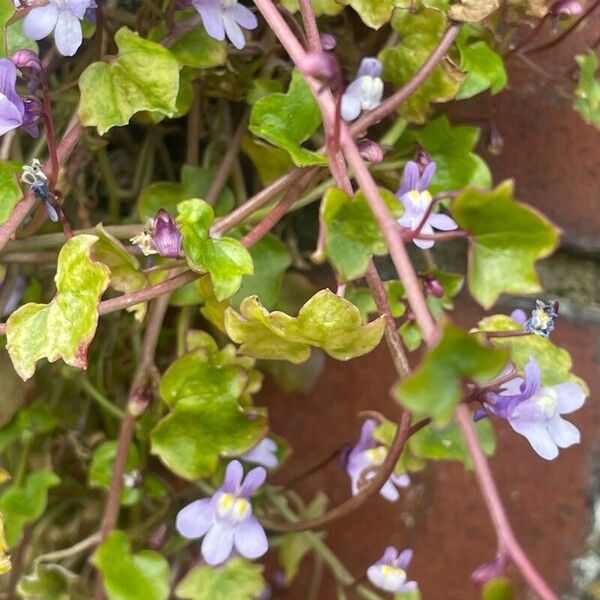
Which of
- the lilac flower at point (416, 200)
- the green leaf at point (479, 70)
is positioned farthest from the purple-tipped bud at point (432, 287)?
the green leaf at point (479, 70)

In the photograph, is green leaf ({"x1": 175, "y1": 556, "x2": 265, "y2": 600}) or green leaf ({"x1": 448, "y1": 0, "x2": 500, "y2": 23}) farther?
green leaf ({"x1": 175, "y1": 556, "x2": 265, "y2": 600})

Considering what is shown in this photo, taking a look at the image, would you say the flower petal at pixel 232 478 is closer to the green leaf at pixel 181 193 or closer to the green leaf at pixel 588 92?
the green leaf at pixel 181 193

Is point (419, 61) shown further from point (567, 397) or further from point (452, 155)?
point (567, 397)


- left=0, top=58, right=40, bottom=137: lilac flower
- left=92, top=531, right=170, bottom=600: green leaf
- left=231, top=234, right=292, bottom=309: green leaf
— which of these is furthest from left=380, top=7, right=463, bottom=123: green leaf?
left=92, top=531, right=170, bottom=600: green leaf

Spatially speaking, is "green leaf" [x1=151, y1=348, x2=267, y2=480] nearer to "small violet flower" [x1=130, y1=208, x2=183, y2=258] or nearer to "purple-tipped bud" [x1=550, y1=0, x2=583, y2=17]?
"small violet flower" [x1=130, y1=208, x2=183, y2=258]

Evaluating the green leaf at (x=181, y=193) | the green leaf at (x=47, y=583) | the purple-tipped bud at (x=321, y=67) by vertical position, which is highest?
the purple-tipped bud at (x=321, y=67)

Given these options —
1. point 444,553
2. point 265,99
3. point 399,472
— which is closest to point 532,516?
point 444,553

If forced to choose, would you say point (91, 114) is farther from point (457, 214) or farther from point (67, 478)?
point (67, 478)
